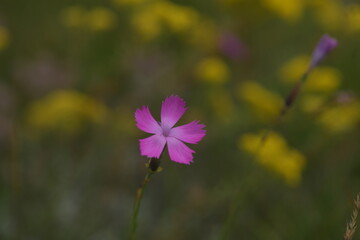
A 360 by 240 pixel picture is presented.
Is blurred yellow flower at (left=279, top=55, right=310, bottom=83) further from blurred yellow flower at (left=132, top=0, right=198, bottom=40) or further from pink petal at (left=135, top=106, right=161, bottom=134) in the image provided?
pink petal at (left=135, top=106, right=161, bottom=134)

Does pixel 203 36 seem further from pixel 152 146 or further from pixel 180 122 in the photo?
pixel 152 146

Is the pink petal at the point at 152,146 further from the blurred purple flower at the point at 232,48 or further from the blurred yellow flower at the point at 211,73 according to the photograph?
the blurred purple flower at the point at 232,48

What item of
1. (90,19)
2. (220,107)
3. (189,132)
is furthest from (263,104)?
(189,132)

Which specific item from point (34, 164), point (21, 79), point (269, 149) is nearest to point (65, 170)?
point (34, 164)

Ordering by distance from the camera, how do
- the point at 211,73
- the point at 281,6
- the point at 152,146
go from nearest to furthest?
the point at 152,146 < the point at 211,73 < the point at 281,6

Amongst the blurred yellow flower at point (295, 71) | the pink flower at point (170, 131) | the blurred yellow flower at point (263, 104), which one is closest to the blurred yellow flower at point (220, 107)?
the blurred yellow flower at point (263, 104)

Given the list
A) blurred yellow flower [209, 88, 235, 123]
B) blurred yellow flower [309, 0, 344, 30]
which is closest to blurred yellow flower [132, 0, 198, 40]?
blurred yellow flower [209, 88, 235, 123]

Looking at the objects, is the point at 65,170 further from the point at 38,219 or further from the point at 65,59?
the point at 65,59
